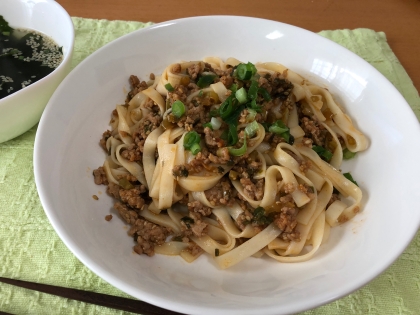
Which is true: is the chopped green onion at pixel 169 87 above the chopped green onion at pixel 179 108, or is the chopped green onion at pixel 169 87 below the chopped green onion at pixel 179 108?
below

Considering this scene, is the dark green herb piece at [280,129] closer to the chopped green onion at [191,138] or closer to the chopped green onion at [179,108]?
the chopped green onion at [191,138]

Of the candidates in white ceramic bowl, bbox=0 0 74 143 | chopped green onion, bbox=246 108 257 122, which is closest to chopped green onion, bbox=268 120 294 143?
chopped green onion, bbox=246 108 257 122

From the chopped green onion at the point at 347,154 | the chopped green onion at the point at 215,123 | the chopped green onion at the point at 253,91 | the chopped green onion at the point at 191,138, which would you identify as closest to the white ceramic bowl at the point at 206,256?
the chopped green onion at the point at 347,154

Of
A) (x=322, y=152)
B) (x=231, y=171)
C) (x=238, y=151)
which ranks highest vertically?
(x=238, y=151)

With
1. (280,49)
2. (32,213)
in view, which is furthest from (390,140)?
(32,213)

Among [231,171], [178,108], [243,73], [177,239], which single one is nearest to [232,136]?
[231,171]

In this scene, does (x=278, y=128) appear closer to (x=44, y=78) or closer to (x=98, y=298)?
(x=98, y=298)

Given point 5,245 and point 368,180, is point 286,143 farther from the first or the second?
point 5,245
